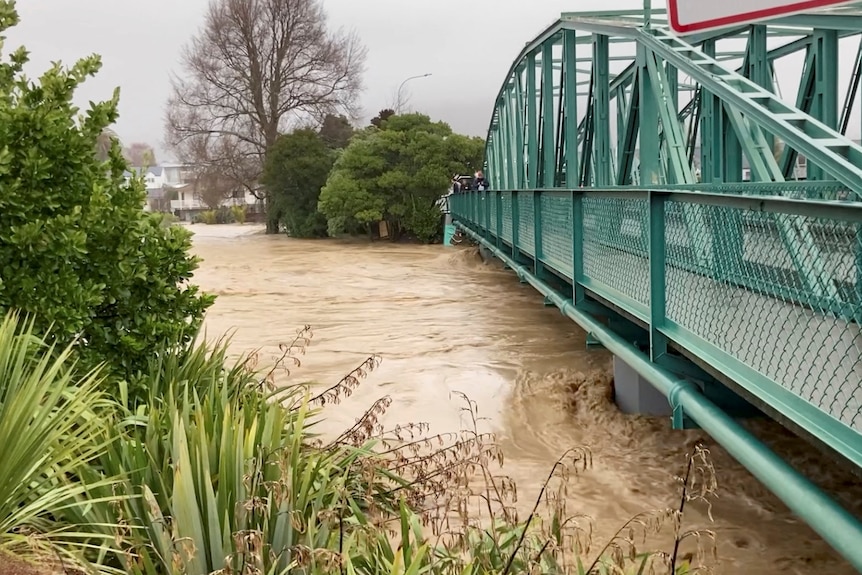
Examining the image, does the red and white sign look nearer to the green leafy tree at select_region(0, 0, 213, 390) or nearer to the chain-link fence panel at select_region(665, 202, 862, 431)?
the chain-link fence panel at select_region(665, 202, 862, 431)

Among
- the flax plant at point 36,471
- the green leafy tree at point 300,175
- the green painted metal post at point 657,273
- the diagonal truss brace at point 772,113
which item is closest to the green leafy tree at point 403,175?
the green leafy tree at point 300,175

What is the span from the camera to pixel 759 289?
4191mm

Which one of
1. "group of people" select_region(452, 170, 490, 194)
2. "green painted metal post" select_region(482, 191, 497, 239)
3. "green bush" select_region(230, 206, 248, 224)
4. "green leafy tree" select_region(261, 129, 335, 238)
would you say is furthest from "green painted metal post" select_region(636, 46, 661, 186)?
"green bush" select_region(230, 206, 248, 224)

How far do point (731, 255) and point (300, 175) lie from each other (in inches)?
1466

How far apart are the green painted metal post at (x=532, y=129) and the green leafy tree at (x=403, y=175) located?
16298mm

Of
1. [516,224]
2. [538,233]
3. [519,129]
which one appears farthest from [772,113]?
[519,129]

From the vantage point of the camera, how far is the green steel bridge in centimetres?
350

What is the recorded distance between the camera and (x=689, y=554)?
497cm

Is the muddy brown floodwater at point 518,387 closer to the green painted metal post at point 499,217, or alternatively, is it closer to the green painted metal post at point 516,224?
the green painted metal post at point 516,224

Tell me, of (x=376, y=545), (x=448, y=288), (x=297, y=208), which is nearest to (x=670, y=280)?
(x=376, y=545)

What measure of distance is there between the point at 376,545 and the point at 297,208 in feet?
127

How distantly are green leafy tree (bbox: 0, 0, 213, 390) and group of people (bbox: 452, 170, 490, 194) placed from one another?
18.6 m

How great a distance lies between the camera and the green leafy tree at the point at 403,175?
35.0 m

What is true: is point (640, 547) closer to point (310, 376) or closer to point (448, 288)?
point (310, 376)
